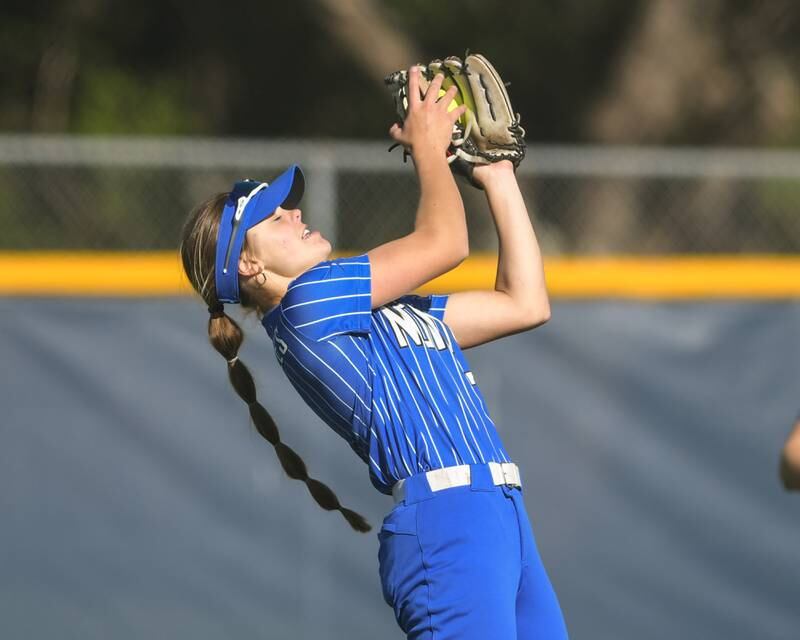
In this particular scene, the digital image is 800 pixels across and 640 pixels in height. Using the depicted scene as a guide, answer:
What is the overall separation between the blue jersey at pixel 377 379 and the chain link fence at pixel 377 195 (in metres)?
3.51

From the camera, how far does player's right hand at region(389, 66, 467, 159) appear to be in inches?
118

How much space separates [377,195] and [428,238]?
15.5 ft

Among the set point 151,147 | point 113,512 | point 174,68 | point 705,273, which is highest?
point 174,68

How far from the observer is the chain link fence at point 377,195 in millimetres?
6836

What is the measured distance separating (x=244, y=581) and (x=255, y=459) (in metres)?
0.47

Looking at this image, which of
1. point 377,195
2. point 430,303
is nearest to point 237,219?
point 430,303

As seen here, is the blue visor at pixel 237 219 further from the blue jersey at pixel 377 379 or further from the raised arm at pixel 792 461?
the raised arm at pixel 792 461

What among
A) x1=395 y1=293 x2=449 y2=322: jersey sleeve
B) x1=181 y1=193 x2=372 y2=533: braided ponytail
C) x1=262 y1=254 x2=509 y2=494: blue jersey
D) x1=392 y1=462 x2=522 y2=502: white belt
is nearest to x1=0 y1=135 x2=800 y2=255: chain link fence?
x1=395 y1=293 x2=449 y2=322: jersey sleeve

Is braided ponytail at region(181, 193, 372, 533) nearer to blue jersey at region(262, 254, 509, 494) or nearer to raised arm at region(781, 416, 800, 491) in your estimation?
blue jersey at region(262, 254, 509, 494)

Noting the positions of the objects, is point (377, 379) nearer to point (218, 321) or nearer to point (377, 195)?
point (218, 321)

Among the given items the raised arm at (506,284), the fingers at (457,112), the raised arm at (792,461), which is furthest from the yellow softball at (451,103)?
the raised arm at (792,461)

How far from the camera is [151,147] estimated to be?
24.6ft

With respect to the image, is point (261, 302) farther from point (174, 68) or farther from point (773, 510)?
point (174, 68)

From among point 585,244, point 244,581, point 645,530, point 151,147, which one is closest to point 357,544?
point 244,581
